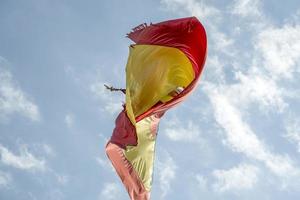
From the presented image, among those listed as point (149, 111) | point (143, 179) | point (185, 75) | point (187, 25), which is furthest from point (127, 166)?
point (187, 25)

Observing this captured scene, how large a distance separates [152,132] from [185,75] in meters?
2.86

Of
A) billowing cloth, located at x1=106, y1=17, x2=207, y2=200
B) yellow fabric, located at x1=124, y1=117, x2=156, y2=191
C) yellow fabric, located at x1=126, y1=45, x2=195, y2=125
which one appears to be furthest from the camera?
yellow fabric, located at x1=126, y1=45, x2=195, y2=125

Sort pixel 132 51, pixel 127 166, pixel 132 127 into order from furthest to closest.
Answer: pixel 132 51
pixel 127 166
pixel 132 127

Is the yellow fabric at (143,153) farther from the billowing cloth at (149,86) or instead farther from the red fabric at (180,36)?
the red fabric at (180,36)

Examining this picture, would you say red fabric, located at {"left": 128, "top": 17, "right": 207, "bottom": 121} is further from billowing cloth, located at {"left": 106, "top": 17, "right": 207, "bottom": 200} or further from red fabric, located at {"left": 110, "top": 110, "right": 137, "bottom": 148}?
red fabric, located at {"left": 110, "top": 110, "right": 137, "bottom": 148}

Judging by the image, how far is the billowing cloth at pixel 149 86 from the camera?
74.8 ft

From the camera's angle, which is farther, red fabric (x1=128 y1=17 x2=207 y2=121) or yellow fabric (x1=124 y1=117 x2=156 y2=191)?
red fabric (x1=128 y1=17 x2=207 y2=121)

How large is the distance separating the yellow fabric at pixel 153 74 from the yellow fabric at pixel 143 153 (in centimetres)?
88

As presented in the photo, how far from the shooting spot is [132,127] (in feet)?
71.3

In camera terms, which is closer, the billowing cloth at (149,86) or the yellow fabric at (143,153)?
the billowing cloth at (149,86)

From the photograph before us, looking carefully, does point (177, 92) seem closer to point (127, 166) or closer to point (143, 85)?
point (143, 85)

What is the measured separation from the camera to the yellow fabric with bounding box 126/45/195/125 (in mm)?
23312

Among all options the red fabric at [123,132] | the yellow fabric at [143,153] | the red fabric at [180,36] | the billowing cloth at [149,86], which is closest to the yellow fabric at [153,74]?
the billowing cloth at [149,86]

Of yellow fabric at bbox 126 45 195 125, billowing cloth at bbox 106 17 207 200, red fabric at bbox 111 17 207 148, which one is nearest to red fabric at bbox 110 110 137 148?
billowing cloth at bbox 106 17 207 200
